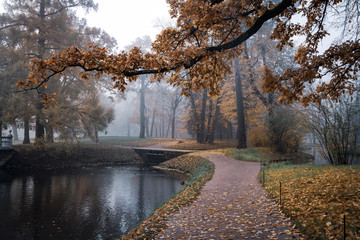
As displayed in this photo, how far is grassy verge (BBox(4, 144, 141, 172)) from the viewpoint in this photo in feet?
51.6

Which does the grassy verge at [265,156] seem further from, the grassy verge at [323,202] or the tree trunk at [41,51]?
the tree trunk at [41,51]

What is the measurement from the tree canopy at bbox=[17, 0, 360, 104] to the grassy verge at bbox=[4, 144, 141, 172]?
11839mm

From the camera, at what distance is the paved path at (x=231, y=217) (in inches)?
174

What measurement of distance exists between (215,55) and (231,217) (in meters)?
3.65

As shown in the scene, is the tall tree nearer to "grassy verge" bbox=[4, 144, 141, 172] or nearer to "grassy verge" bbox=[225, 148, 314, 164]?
"grassy verge" bbox=[4, 144, 141, 172]

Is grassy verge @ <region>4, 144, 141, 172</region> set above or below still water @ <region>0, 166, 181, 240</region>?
above

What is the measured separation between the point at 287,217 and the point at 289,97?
100.0 inches


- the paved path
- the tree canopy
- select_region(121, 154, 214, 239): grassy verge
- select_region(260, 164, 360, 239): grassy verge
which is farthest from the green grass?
the tree canopy

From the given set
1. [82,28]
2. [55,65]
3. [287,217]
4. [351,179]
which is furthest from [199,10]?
[82,28]

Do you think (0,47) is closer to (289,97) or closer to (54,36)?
(54,36)

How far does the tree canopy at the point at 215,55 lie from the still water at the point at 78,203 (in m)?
3.62

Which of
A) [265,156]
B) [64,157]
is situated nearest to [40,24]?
[64,157]

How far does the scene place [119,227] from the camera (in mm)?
6578


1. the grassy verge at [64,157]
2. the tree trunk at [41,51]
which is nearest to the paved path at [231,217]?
the grassy verge at [64,157]
